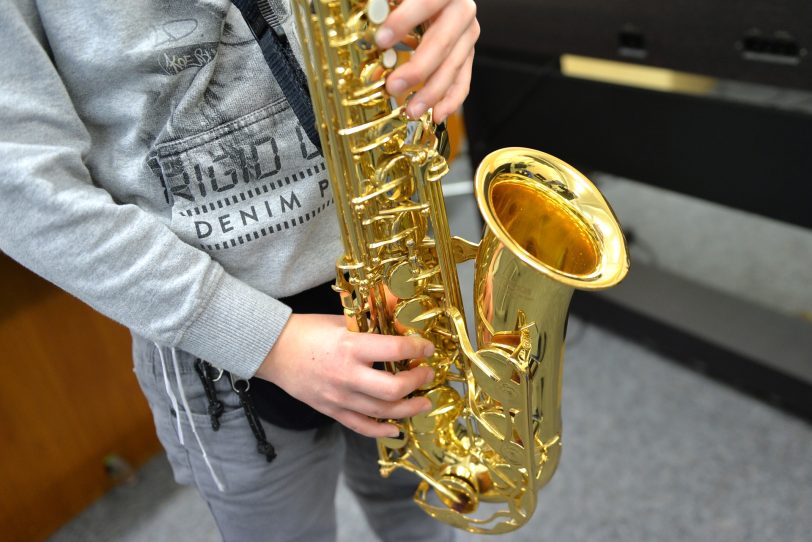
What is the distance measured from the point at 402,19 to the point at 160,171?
30cm

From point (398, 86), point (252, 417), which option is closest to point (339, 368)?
point (252, 417)

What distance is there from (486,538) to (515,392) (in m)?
0.90

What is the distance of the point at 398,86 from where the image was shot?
0.67 metres

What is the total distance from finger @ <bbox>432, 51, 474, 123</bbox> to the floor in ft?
3.59

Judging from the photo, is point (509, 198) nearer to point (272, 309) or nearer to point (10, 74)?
point (272, 309)

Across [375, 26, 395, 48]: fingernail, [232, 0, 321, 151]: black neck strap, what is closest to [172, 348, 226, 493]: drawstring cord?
[232, 0, 321, 151]: black neck strap

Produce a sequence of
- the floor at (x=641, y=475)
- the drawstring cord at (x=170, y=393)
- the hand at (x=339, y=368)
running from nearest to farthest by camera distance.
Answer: the hand at (x=339, y=368)
the drawstring cord at (x=170, y=393)
the floor at (x=641, y=475)

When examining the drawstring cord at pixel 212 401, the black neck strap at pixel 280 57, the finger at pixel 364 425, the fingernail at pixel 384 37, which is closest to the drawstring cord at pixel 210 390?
the drawstring cord at pixel 212 401

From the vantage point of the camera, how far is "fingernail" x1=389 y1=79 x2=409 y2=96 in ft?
2.20

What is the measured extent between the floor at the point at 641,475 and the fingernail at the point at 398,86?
3.78 feet

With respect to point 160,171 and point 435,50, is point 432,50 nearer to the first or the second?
point 435,50

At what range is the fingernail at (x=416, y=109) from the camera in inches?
27.6

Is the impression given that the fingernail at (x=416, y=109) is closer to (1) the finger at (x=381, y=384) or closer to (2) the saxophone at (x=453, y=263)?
(2) the saxophone at (x=453, y=263)

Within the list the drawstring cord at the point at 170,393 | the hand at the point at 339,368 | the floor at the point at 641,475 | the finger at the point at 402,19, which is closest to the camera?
the finger at the point at 402,19
